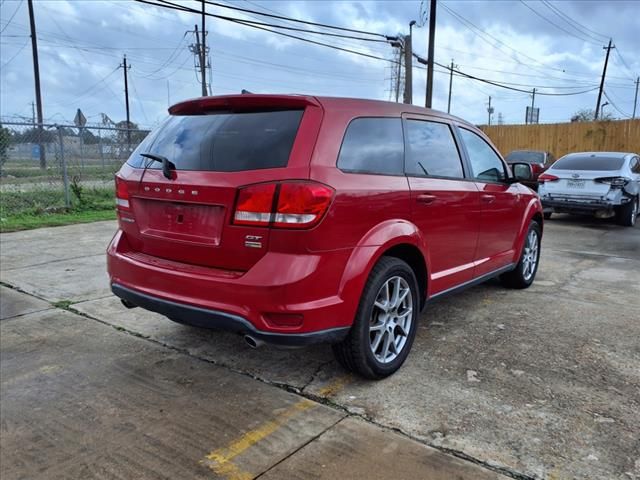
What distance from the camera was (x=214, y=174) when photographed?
9.20ft

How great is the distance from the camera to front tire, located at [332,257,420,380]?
300cm

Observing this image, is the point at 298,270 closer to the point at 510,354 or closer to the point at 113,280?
the point at 113,280

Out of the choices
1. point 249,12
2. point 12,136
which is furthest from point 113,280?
point 249,12

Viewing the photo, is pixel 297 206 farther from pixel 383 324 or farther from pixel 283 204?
pixel 383 324

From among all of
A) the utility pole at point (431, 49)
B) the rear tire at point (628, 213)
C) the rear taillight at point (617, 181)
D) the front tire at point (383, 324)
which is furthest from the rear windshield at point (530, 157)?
the front tire at point (383, 324)

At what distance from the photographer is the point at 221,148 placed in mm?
2918

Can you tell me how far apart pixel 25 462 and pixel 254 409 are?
1.14m

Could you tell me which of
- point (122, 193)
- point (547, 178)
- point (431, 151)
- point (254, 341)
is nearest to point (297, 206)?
point (254, 341)

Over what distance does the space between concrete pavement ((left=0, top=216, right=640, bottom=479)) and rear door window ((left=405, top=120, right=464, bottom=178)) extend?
4.27 feet

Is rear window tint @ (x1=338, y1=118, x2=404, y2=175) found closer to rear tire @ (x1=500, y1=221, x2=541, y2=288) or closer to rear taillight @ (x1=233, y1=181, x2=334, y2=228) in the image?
rear taillight @ (x1=233, y1=181, x2=334, y2=228)

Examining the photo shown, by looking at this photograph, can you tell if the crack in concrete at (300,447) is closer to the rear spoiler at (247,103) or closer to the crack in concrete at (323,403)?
the crack in concrete at (323,403)

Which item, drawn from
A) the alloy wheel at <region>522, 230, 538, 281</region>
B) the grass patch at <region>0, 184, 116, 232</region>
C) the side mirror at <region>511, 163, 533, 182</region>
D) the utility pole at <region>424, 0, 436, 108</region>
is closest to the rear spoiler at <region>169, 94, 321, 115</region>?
the side mirror at <region>511, 163, 533, 182</region>

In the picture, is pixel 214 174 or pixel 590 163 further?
pixel 590 163

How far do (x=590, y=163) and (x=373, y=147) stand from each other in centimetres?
933
